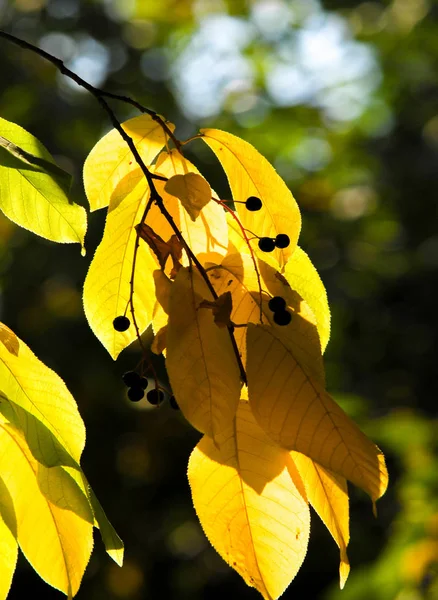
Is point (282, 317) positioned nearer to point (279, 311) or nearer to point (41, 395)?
point (279, 311)

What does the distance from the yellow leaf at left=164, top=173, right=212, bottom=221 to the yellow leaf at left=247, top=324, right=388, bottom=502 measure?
14cm

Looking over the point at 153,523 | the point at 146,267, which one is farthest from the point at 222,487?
the point at 153,523

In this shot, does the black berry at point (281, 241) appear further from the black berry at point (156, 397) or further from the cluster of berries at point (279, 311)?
the black berry at point (156, 397)

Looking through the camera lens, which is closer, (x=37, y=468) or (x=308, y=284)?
(x=37, y=468)

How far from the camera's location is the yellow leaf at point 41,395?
79 centimetres

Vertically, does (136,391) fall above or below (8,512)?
above

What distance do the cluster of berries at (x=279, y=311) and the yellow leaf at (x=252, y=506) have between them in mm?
100

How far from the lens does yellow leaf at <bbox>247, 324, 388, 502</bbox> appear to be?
670 millimetres

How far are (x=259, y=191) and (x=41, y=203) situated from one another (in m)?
0.25

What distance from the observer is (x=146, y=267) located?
91cm

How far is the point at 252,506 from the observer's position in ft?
2.54

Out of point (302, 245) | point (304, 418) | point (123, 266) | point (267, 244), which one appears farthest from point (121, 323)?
point (302, 245)

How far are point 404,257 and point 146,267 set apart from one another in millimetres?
5496

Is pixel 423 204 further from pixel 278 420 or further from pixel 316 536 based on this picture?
pixel 278 420
